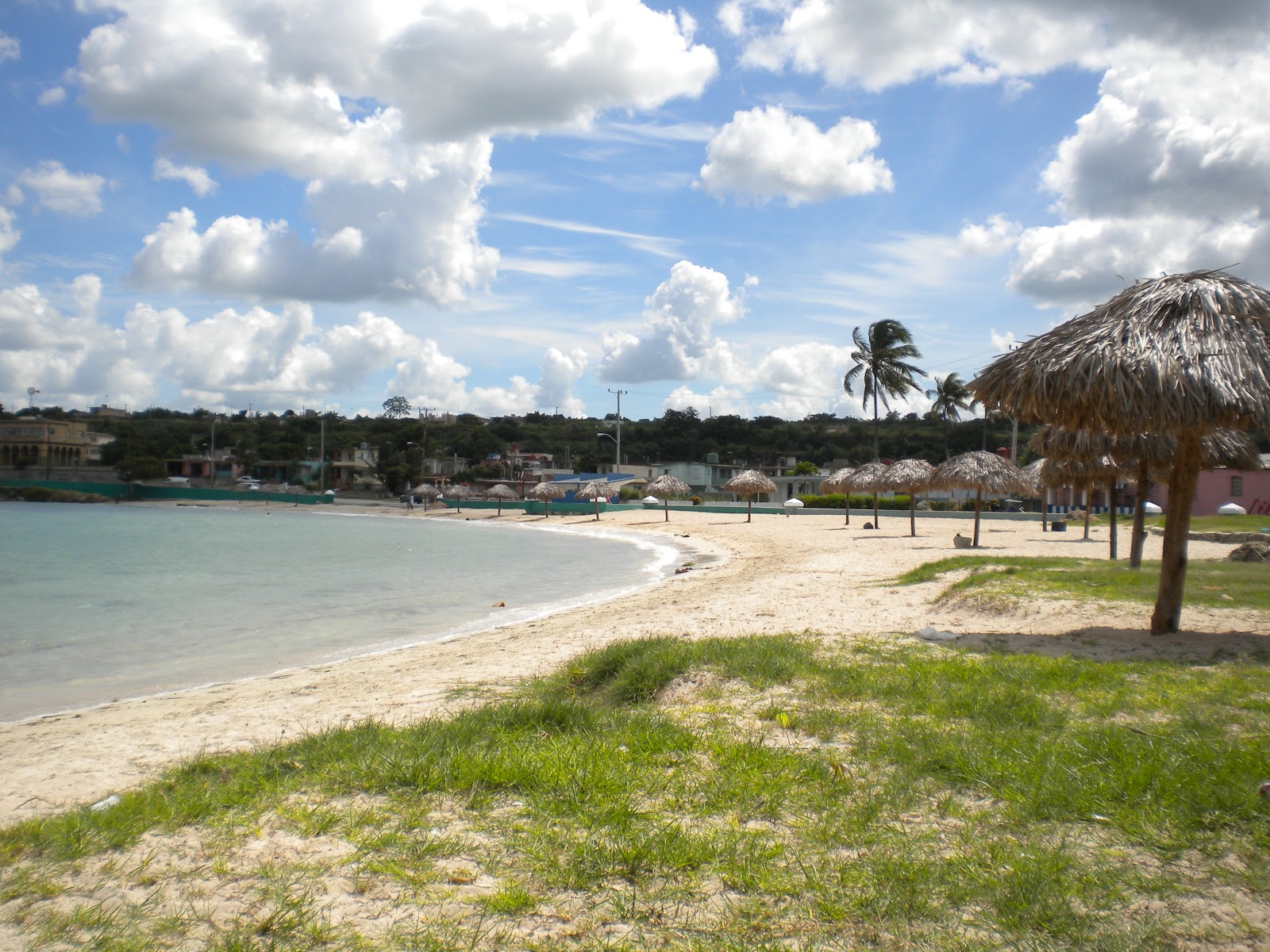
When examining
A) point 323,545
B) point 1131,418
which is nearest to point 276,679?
point 1131,418

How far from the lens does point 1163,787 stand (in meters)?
3.62

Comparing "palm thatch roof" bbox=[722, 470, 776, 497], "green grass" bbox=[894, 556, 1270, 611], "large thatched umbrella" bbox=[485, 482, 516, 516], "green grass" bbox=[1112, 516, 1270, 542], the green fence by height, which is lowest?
the green fence

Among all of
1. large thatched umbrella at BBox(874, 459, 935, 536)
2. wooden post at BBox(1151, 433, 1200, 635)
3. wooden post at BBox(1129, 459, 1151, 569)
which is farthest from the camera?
large thatched umbrella at BBox(874, 459, 935, 536)

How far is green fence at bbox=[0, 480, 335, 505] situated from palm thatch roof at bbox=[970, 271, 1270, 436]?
73.1m

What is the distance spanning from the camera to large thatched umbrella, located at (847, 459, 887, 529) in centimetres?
3172

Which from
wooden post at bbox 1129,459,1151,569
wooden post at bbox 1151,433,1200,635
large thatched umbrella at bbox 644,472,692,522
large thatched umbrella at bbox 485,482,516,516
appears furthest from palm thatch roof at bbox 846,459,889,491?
large thatched umbrella at bbox 485,482,516,516

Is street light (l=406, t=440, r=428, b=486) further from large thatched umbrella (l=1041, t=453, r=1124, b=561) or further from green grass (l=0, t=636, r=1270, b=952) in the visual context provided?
green grass (l=0, t=636, r=1270, b=952)

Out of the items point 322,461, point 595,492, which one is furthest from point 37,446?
point 595,492

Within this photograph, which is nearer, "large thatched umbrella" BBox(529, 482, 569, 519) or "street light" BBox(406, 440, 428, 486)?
"large thatched umbrella" BBox(529, 482, 569, 519)

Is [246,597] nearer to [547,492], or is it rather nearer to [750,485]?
[750,485]

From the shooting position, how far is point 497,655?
944 centimetres

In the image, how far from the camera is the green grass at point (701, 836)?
109 inches

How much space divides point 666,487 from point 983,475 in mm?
21452

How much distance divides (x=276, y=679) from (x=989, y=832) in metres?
8.05
